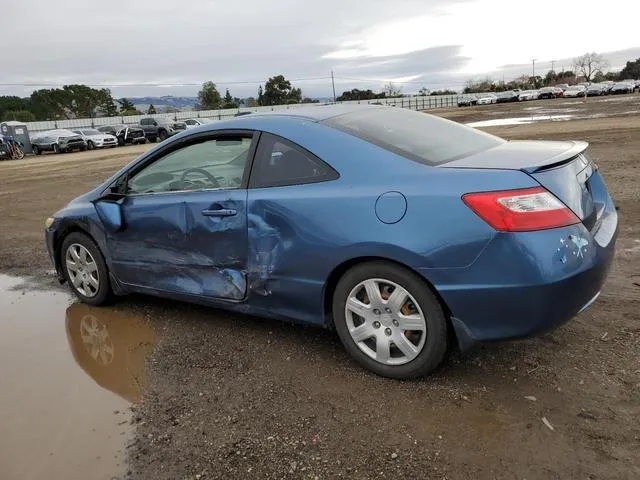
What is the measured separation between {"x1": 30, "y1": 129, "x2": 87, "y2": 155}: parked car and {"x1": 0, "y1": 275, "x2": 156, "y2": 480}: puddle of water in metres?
33.7

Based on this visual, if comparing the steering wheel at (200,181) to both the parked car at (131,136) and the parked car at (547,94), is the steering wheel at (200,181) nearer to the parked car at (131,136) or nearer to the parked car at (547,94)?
the parked car at (131,136)

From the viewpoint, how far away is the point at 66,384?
3.70 meters

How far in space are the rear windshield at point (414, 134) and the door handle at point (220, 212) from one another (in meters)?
0.85

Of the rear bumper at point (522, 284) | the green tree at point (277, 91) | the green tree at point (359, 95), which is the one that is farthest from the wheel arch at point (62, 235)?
the green tree at point (359, 95)

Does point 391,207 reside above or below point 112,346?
above

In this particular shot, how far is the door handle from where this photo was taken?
12.4 ft

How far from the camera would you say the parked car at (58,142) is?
118ft

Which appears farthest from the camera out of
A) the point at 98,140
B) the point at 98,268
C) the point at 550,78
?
the point at 550,78

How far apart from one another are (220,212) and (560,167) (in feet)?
6.95

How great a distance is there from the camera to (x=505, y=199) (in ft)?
9.37

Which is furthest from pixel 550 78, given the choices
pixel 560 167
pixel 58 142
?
pixel 560 167

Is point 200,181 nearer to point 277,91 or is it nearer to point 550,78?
point 277,91

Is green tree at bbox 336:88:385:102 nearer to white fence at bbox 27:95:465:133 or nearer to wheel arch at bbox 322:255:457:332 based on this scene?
white fence at bbox 27:95:465:133

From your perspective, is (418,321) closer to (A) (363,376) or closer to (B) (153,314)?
(A) (363,376)
